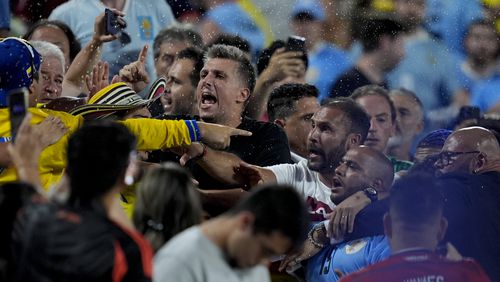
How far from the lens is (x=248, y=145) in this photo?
6613 millimetres

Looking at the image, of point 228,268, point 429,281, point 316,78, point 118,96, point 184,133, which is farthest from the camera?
point 316,78

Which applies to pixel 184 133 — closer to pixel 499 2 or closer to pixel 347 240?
pixel 347 240

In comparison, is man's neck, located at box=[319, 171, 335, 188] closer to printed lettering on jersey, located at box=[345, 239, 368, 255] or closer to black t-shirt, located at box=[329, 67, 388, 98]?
printed lettering on jersey, located at box=[345, 239, 368, 255]

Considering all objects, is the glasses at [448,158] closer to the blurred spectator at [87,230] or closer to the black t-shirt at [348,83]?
the black t-shirt at [348,83]

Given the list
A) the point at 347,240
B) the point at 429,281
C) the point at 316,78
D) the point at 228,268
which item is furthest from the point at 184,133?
the point at 316,78

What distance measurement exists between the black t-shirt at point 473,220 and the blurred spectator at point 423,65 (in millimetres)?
3122

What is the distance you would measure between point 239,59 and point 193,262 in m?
3.20

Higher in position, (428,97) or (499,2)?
(499,2)

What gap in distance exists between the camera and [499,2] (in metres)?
10.2

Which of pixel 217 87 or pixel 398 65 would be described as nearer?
pixel 217 87

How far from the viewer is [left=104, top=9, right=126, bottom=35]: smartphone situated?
736 cm

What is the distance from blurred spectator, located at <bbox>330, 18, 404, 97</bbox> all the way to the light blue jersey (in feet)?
9.78

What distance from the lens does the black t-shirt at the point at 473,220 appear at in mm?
6391

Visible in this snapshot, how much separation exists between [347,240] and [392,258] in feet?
2.84
